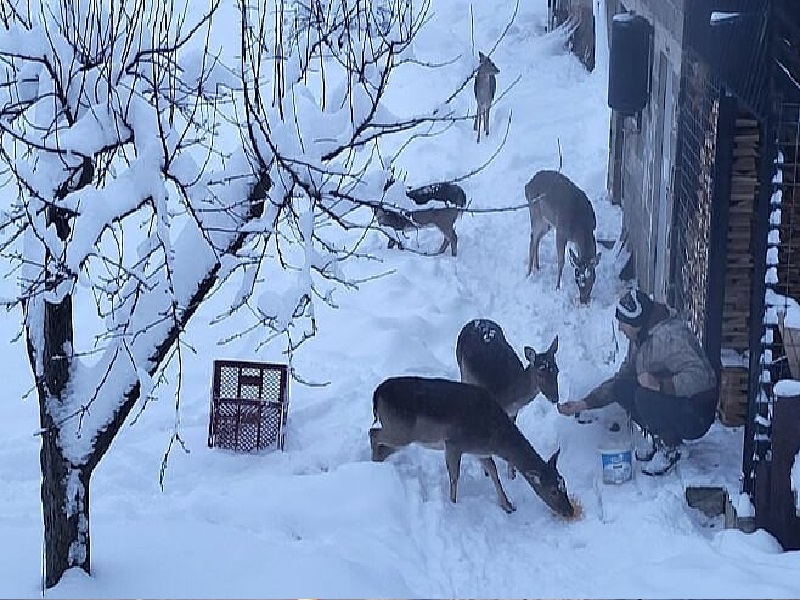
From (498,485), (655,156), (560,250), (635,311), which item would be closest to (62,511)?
(498,485)

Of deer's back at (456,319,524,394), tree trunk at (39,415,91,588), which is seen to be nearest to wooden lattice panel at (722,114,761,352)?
deer's back at (456,319,524,394)

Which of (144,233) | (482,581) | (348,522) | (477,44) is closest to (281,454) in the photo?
(348,522)

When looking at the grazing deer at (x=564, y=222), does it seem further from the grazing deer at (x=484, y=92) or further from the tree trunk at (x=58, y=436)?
the tree trunk at (x=58, y=436)

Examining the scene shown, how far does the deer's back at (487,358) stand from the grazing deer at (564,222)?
132 inches

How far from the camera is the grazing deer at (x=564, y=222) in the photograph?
1537 centimetres

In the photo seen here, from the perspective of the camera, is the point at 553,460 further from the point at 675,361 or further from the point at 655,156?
the point at 655,156

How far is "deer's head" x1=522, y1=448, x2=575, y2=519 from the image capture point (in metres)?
10.2

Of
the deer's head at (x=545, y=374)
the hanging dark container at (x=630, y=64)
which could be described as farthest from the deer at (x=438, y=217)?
the deer's head at (x=545, y=374)

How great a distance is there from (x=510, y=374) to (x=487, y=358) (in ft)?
0.76

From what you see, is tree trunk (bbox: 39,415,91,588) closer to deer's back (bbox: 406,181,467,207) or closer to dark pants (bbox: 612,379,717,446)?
dark pants (bbox: 612,379,717,446)

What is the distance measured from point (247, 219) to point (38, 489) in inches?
155

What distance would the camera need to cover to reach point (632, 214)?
16234 millimetres

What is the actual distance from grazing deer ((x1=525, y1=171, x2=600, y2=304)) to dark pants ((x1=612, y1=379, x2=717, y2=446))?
4.35 meters

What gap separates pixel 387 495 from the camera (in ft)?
33.4
